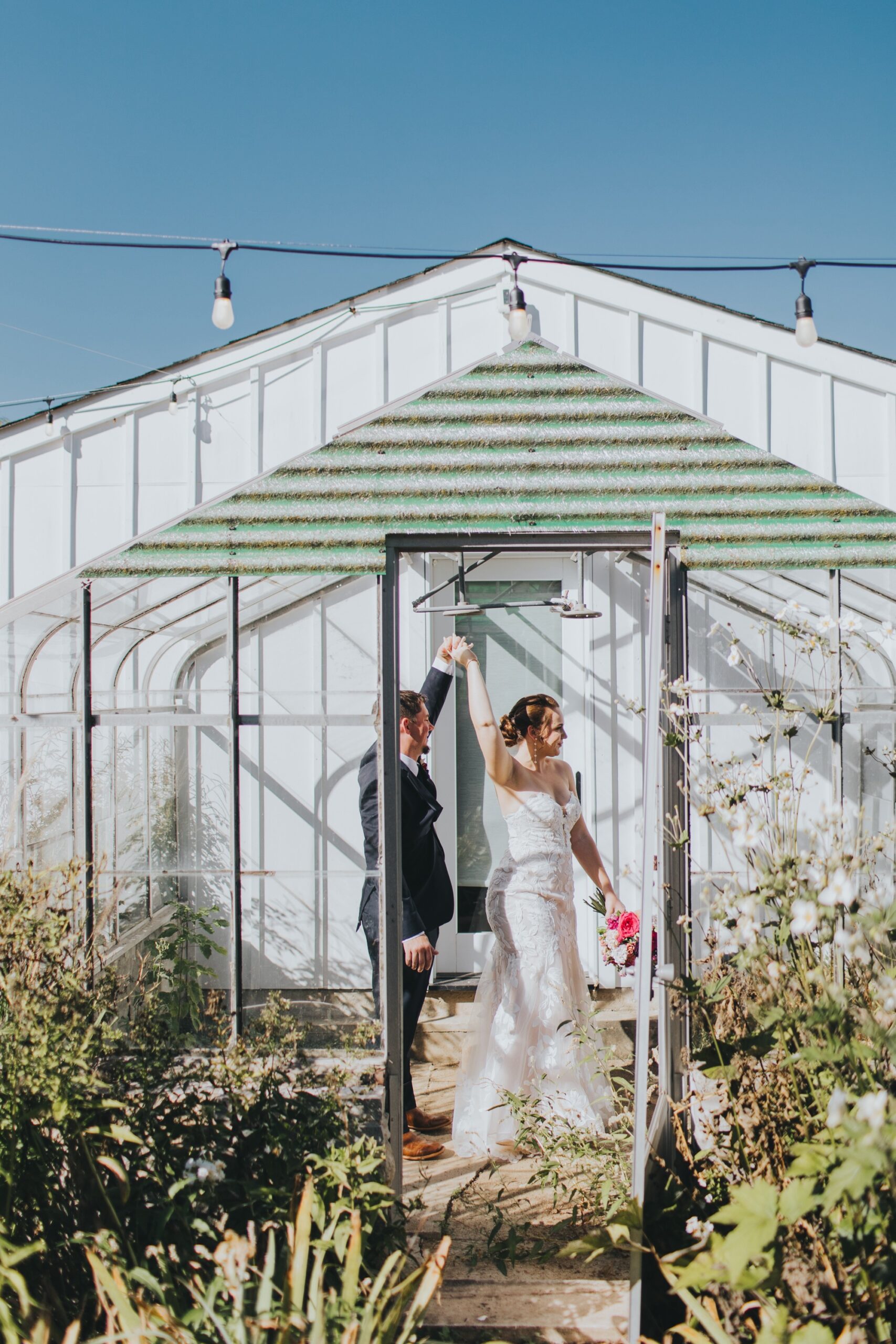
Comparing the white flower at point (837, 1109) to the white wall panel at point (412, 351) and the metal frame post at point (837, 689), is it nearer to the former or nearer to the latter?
the metal frame post at point (837, 689)

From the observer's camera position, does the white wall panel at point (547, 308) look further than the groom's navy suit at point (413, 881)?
Yes

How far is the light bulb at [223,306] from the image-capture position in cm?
331

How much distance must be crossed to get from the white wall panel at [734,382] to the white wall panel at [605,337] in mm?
368

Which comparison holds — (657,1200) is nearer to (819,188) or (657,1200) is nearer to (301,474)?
(301,474)

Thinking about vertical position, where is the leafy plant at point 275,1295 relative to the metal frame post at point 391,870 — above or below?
below

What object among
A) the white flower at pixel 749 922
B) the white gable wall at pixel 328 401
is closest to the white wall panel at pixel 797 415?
the white gable wall at pixel 328 401

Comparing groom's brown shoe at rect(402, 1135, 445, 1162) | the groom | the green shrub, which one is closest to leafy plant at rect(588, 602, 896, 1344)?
the green shrub

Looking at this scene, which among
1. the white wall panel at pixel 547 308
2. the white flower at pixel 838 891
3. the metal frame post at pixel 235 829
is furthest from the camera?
the white wall panel at pixel 547 308

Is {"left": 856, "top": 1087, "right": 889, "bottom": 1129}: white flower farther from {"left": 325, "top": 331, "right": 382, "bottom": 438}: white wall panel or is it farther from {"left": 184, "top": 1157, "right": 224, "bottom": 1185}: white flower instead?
{"left": 325, "top": 331, "right": 382, "bottom": 438}: white wall panel

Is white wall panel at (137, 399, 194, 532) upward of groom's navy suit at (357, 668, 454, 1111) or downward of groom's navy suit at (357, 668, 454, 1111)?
upward

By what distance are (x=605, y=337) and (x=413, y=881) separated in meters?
2.49

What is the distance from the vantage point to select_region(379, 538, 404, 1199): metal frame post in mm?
2834

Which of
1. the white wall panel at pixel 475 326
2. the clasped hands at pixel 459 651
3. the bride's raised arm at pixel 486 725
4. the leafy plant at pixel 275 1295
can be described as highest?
the white wall panel at pixel 475 326

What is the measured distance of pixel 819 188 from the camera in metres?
5.39
